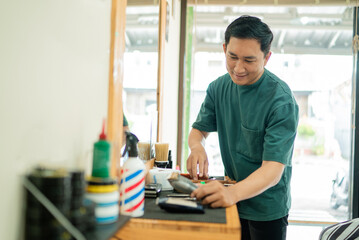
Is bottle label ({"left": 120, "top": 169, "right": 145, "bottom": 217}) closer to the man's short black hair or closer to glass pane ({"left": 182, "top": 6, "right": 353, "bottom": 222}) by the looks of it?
the man's short black hair

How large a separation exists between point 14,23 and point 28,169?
0.30 metres

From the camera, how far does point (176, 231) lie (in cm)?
102

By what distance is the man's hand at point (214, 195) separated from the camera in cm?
126

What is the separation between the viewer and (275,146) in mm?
1566

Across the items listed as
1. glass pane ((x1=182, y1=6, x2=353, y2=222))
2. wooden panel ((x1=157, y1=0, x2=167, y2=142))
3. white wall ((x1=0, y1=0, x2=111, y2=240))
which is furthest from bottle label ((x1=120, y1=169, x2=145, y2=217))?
glass pane ((x1=182, y1=6, x2=353, y2=222))

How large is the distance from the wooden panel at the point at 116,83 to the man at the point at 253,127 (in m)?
0.54

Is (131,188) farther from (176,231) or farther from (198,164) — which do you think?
(198,164)

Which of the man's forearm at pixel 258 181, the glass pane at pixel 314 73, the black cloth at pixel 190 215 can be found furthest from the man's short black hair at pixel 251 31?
the glass pane at pixel 314 73

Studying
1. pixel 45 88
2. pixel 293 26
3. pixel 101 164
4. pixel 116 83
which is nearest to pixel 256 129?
pixel 116 83

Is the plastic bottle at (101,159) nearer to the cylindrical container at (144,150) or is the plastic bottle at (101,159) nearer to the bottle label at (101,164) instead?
the bottle label at (101,164)

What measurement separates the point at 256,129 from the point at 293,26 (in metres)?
2.69

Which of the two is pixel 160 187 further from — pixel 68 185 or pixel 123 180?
pixel 68 185

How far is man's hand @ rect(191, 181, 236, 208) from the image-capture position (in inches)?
49.6

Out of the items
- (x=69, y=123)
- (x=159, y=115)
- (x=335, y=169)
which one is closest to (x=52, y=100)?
(x=69, y=123)
